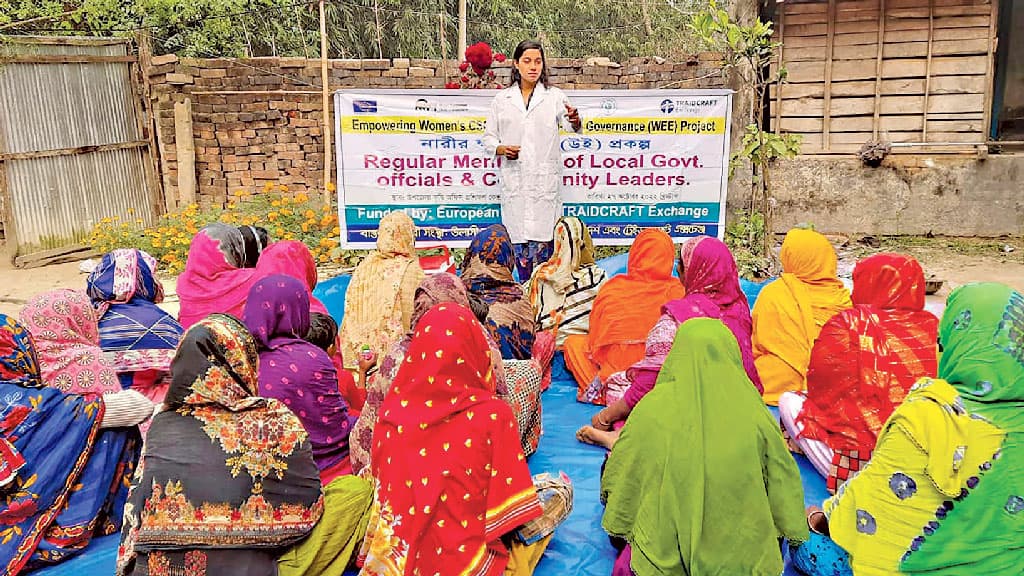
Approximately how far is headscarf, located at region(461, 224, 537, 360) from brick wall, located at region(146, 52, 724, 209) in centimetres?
431

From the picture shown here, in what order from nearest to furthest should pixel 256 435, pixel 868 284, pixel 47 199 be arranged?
pixel 256 435 → pixel 868 284 → pixel 47 199

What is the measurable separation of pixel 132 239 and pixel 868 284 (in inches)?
296

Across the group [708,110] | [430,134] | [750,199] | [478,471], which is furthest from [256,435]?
[750,199]

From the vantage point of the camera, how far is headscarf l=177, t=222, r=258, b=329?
438 cm

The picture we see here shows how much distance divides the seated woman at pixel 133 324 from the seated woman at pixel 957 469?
2.89m

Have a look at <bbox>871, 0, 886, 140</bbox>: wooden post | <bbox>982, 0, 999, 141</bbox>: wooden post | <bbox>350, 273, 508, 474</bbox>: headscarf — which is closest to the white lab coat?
<bbox>350, 273, 508, 474</bbox>: headscarf

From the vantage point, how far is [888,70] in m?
8.74

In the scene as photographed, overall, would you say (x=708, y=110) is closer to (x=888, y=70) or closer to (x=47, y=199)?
(x=888, y=70)

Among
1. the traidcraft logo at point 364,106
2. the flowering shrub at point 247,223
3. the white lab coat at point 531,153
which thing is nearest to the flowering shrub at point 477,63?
the white lab coat at point 531,153

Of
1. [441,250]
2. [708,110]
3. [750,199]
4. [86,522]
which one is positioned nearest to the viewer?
[86,522]

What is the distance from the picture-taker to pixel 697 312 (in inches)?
142

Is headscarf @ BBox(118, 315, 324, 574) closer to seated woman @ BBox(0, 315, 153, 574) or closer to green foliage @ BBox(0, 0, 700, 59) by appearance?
seated woman @ BBox(0, 315, 153, 574)

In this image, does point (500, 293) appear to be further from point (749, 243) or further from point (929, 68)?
point (929, 68)

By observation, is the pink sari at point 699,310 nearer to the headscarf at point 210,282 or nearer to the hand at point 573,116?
the headscarf at point 210,282
